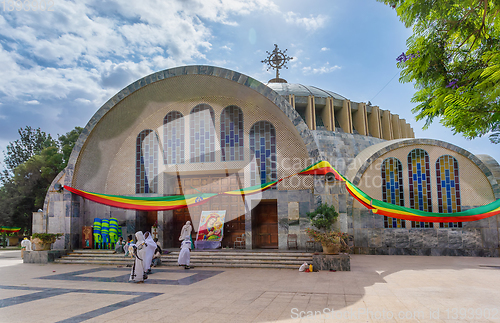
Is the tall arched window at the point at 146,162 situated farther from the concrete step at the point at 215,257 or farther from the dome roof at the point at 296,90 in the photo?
the dome roof at the point at 296,90

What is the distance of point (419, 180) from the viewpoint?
1568cm

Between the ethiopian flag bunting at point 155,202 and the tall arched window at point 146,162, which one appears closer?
the ethiopian flag bunting at point 155,202

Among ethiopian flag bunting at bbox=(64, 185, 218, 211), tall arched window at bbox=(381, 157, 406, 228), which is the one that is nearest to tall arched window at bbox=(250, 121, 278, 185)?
ethiopian flag bunting at bbox=(64, 185, 218, 211)

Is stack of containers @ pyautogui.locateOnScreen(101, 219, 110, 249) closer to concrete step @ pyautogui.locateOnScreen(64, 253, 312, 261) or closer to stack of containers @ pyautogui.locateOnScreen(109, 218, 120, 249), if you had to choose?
stack of containers @ pyautogui.locateOnScreen(109, 218, 120, 249)

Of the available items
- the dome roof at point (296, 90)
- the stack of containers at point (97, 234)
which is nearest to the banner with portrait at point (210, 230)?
the stack of containers at point (97, 234)

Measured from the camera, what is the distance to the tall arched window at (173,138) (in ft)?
→ 48.7

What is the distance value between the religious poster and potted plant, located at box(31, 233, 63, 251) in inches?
221

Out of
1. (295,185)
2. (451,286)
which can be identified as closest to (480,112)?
(451,286)

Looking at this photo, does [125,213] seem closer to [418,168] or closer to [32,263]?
[32,263]

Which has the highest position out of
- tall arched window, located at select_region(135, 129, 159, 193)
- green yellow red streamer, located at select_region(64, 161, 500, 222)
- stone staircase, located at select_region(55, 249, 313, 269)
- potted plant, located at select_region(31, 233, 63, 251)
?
tall arched window, located at select_region(135, 129, 159, 193)

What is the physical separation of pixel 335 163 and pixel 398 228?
298 inches

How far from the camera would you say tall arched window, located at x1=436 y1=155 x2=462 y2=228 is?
15102 mm

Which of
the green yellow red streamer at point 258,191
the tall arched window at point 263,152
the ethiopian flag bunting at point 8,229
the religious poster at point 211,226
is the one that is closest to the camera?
the green yellow red streamer at point 258,191

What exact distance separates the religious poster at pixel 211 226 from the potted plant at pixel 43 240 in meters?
5.61
